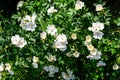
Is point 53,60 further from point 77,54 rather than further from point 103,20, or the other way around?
point 103,20

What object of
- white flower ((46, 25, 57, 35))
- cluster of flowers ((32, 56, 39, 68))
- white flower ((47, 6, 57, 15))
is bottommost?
cluster of flowers ((32, 56, 39, 68))

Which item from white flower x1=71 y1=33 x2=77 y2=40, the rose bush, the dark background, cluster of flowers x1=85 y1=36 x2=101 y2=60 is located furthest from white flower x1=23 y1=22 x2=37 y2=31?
the dark background

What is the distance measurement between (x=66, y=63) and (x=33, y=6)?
2.29ft

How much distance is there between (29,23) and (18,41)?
196mm

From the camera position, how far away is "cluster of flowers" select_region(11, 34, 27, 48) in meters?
3.31

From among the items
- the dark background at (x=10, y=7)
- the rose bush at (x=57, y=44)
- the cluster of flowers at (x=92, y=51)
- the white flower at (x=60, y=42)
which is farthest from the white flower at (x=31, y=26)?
the dark background at (x=10, y=7)

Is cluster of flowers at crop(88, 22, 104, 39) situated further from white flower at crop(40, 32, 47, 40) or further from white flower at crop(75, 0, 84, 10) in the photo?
white flower at crop(40, 32, 47, 40)

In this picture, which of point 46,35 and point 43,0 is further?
point 43,0

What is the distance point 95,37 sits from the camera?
11.0ft

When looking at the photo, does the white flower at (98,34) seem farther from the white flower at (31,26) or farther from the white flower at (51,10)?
the white flower at (31,26)

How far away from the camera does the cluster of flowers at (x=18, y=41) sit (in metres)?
3.31

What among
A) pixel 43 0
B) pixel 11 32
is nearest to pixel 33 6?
pixel 43 0

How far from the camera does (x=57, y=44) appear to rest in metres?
3.29

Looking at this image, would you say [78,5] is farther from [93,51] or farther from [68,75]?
[68,75]
